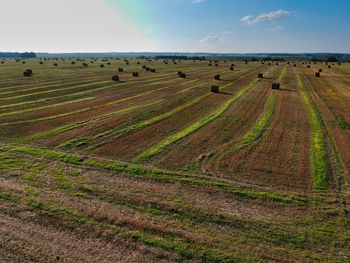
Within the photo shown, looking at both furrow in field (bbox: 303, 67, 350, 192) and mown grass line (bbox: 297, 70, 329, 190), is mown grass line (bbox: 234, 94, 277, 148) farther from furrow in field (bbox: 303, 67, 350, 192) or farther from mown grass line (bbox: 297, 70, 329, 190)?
furrow in field (bbox: 303, 67, 350, 192)

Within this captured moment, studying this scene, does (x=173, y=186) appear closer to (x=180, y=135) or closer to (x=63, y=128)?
(x=180, y=135)

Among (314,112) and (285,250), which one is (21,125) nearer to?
(285,250)

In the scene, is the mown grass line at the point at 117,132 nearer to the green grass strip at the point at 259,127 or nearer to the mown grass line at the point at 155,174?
the mown grass line at the point at 155,174

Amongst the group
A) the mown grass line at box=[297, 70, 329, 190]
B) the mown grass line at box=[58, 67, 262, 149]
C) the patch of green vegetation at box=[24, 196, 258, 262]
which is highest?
the mown grass line at box=[58, 67, 262, 149]

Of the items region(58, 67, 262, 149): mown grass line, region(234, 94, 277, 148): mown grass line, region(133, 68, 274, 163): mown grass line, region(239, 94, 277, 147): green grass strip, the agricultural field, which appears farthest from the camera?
region(239, 94, 277, 147): green grass strip

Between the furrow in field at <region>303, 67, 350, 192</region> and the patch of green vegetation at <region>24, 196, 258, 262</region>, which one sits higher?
the furrow in field at <region>303, 67, 350, 192</region>

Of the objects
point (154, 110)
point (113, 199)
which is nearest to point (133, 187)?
point (113, 199)

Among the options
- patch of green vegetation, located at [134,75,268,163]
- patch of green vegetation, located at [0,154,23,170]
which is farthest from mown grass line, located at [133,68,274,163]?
patch of green vegetation, located at [0,154,23,170]

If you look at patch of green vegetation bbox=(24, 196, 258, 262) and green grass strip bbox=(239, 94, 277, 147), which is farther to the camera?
green grass strip bbox=(239, 94, 277, 147)
